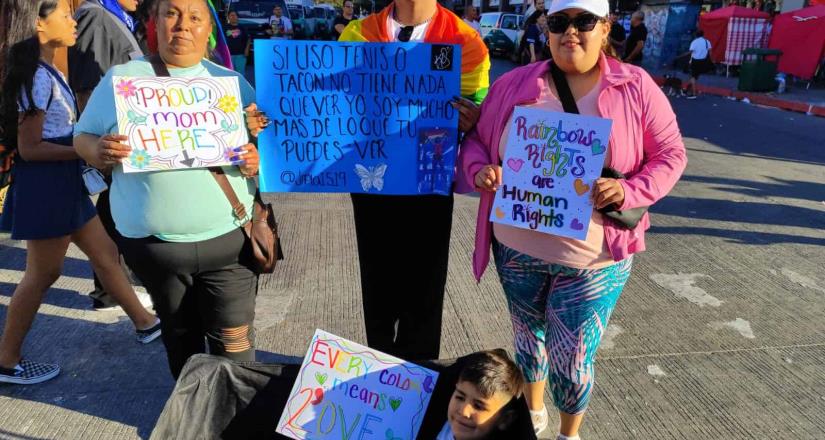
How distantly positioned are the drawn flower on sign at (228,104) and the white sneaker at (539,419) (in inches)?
71.4

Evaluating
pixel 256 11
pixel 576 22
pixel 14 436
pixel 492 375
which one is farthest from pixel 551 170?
pixel 256 11

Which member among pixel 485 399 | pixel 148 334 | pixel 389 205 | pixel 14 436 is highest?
pixel 389 205

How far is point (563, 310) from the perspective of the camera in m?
2.27

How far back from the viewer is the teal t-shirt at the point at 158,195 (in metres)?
2.19

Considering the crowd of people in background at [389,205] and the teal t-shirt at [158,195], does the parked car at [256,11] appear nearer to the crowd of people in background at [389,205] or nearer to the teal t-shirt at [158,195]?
the crowd of people in background at [389,205]

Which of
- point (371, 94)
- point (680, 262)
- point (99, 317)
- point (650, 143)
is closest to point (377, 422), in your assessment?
point (371, 94)

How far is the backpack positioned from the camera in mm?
2770

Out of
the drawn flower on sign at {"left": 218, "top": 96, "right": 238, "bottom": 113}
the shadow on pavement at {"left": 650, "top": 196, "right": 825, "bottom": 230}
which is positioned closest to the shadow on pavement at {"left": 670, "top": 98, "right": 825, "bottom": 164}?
the shadow on pavement at {"left": 650, "top": 196, "right": 825, "bottom": 230}

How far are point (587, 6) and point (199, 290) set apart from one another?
177 cm

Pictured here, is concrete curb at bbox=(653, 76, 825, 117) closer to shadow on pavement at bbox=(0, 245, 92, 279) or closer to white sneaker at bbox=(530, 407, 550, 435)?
white sneaker at bbox=(530, 407, 550, 435)

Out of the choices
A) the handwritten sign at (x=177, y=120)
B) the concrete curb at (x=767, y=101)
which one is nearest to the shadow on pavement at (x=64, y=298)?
the handwritten sign at (x=177, y=120)

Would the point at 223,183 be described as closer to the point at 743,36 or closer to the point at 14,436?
the point at 14,436

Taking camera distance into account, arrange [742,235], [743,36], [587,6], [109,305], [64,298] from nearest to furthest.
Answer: [587,6], [109,305], [64,298], [742,235], [743,36]

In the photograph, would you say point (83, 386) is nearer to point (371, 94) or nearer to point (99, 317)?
point (99, 317)
